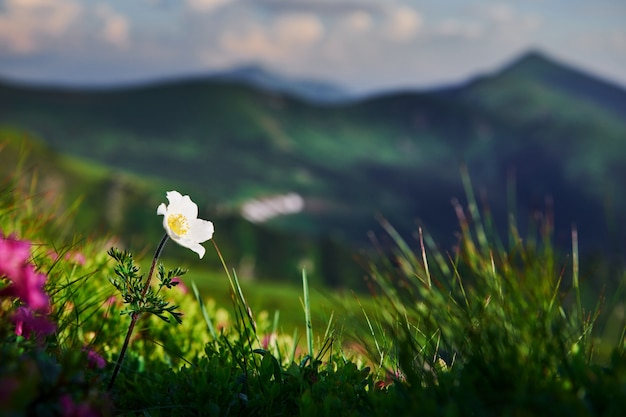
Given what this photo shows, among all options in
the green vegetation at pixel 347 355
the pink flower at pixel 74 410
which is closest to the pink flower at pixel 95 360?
the green vegetation at pixel 347 355

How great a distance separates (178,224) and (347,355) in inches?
66.1

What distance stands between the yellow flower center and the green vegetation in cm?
26

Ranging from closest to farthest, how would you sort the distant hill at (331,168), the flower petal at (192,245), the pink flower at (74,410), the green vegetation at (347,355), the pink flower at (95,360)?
the pink flower at (74,410) → the green vegetation at (347,355) → the flower petal at (192,245) → the pink flower at (95,360) → the distant hill at (331,168)

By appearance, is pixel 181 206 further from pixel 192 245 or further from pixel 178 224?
pixel 192 245

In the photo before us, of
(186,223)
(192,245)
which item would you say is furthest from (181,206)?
(192,245)

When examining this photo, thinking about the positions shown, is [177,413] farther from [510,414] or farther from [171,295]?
[171,295]

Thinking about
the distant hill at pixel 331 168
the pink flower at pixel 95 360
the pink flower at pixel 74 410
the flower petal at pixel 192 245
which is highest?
the distant hill at pixel 331 168

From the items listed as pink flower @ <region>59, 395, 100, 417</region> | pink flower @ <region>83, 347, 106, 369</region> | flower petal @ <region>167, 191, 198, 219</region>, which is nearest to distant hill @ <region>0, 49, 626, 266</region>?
pink flower @ <region>83, 347, 106, 369</region>

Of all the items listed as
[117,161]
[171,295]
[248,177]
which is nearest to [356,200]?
[248,177]

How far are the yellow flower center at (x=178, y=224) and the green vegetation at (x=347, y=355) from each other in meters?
0.26

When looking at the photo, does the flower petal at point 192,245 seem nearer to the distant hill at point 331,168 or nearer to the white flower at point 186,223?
the white flower at point 186,223

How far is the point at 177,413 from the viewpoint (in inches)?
118

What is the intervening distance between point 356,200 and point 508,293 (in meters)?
167

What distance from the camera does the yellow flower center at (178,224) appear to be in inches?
111
